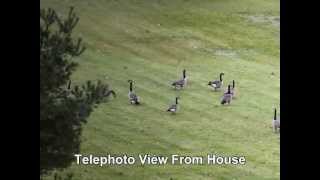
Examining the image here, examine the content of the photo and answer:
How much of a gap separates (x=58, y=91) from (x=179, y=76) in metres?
0.91

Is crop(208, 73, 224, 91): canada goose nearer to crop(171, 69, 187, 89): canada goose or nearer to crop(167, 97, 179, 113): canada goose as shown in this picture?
crop(171, 69, 187, 89): canada goose

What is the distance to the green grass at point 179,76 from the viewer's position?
5.30 m

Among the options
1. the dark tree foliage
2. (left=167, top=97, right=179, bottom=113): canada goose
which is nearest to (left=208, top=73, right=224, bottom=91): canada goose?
(left=167, top=97, right=179, bottom=113): canada goose

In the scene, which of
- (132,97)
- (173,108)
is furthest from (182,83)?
(132,97)

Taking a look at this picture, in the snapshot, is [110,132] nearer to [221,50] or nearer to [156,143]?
[156,143]

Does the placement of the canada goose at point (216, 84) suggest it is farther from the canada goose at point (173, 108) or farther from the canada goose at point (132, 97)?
the canada goose at point (132, 97)

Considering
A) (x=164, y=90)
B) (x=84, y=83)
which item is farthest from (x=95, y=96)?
(x=164, y=90)

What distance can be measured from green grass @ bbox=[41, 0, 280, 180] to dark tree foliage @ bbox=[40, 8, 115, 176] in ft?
0.20

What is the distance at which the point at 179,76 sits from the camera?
537cm

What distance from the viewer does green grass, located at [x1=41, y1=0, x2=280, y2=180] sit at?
209 inches

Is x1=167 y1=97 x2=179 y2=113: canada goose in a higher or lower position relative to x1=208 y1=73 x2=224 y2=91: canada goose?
lower
